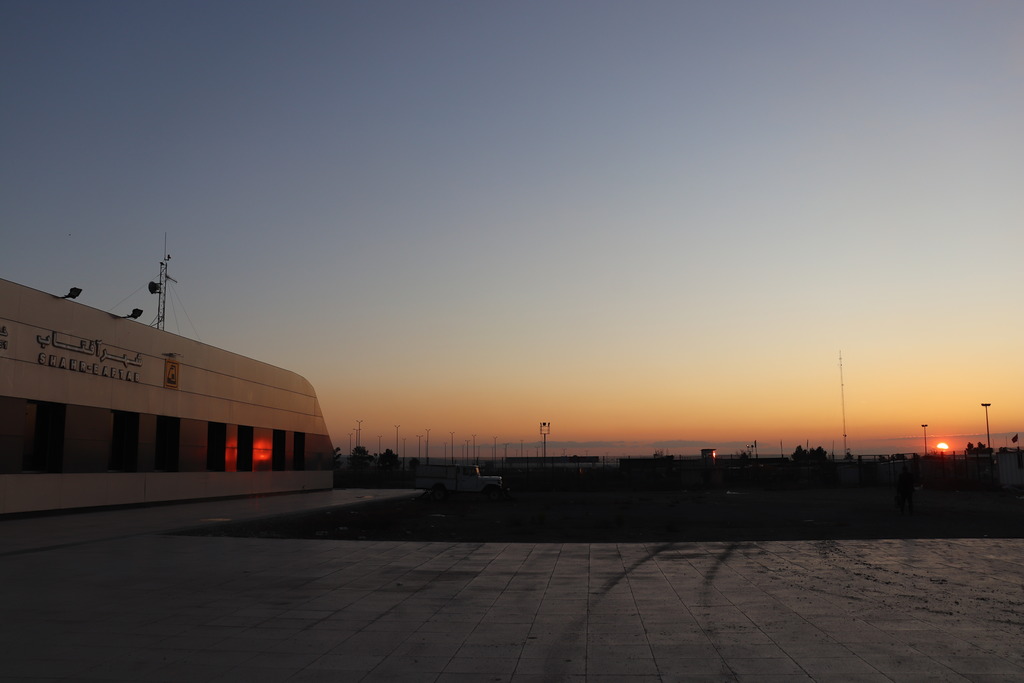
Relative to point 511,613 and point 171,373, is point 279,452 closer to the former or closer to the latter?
point 171,373

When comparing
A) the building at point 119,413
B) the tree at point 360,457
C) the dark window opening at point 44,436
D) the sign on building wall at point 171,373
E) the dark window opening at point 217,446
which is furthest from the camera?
the tree at point 360,457

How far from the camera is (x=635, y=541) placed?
20.2 metres

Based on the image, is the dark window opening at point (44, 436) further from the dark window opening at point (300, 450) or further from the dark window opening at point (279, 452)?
Result: the dark window opening at point (300, 450)

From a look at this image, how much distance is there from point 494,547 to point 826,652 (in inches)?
437

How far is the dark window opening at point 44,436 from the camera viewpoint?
25453 millimetres

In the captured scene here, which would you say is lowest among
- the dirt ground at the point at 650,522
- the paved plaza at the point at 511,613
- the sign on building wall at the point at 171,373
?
the dirt ground at the point at 650,522

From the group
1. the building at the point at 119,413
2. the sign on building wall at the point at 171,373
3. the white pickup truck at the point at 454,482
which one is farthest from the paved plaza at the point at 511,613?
the white pickup truck at the point at 454,482

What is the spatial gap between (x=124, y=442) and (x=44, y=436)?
4456mm

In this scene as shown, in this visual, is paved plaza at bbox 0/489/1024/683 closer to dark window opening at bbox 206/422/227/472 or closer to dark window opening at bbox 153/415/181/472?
dark window opening at bbox 153/415/181/472

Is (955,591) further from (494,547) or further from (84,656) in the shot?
(84,656)

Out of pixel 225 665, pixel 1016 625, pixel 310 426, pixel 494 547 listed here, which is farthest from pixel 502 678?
pixel 310 426

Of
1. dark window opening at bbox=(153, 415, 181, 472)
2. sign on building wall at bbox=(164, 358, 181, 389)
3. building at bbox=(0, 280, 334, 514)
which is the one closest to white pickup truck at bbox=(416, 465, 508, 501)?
building at bbox=(0, 280, 334, 514)

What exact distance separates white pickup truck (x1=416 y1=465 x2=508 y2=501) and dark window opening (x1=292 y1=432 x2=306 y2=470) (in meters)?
9.71

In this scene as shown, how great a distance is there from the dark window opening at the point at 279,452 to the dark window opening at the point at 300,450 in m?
2.19
